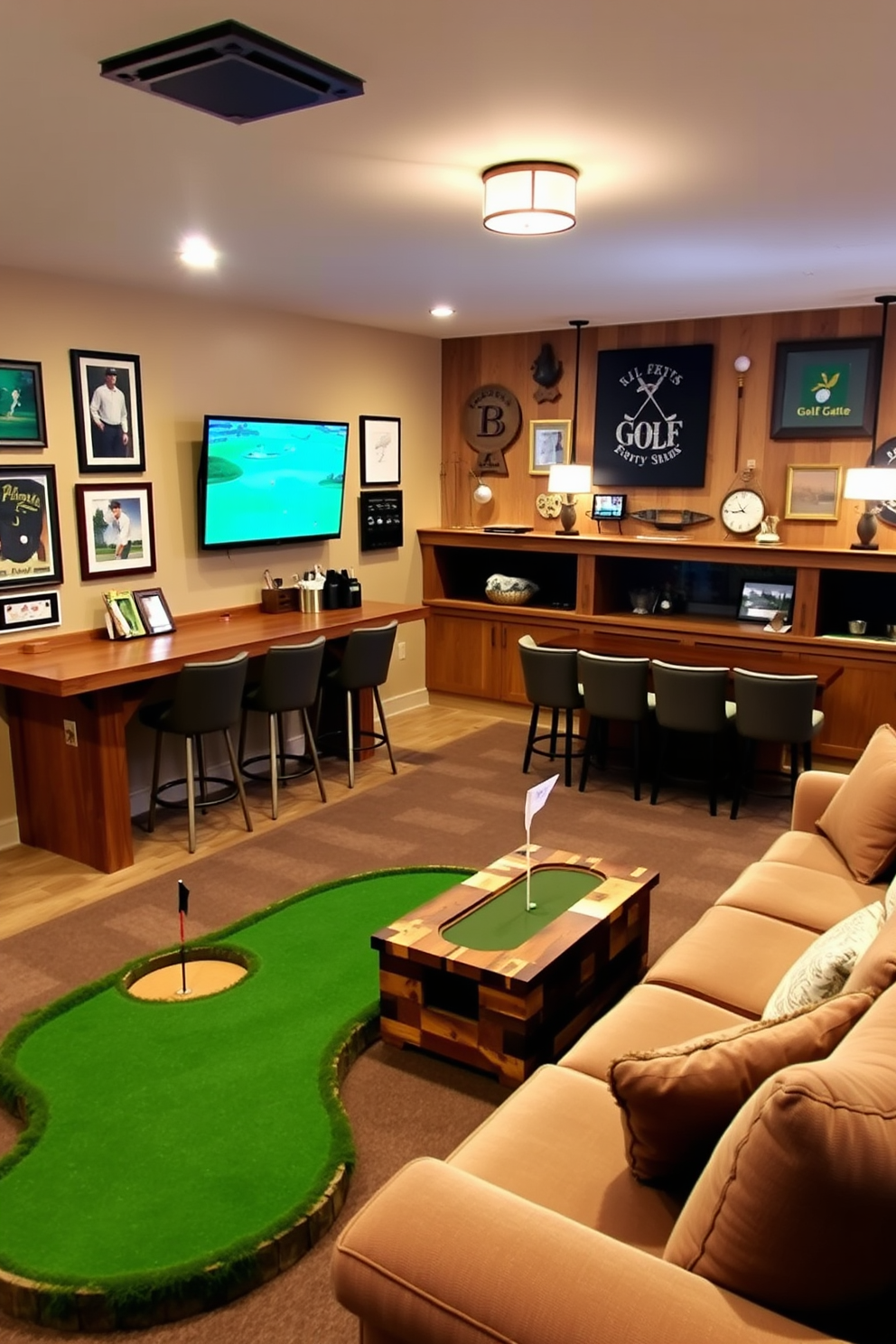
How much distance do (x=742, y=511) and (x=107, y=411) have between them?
3.76 m

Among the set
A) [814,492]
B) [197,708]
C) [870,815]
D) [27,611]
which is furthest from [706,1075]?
[814,492]

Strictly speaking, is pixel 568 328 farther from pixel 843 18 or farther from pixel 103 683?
pixel 843 18

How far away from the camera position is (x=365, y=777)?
225 inches

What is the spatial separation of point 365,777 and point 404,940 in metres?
2.93

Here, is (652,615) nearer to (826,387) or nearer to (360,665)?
(826,387)

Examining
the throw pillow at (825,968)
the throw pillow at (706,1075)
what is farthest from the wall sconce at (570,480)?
the throw pillow at (706,1075)

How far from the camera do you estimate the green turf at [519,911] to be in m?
2.85

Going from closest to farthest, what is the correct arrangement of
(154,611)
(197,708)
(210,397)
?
(197,708)
(154,611)
(210,397)

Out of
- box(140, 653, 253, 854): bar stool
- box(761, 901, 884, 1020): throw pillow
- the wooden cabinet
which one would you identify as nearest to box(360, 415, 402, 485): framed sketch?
the wooden cabinet

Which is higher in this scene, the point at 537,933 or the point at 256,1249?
the point at 537,933

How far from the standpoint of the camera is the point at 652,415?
21.2 ft

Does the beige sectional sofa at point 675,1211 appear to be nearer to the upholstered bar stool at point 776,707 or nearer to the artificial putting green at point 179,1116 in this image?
the artificial putting green at point 179,1116

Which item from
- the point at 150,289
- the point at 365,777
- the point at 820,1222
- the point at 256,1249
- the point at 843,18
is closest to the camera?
the point at 820,1222

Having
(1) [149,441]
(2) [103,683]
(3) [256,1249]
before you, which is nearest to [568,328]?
(1) [149,441]
